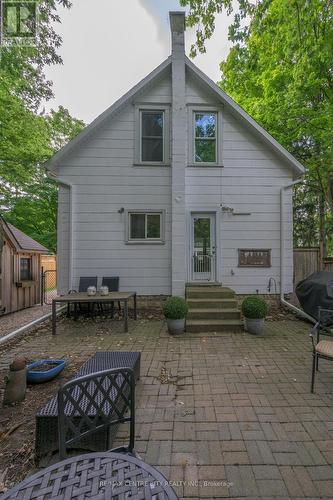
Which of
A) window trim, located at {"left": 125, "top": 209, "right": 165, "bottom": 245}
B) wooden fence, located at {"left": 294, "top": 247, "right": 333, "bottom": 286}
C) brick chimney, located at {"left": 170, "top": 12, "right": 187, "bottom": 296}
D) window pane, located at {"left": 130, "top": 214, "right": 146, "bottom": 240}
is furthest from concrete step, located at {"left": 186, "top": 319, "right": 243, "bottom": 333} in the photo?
wooden fence, located at {"left": 294, "top": 247, "right": 333, "bottom": 286}

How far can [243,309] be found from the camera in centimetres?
591

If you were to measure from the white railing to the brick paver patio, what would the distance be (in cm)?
261

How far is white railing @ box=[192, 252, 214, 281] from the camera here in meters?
7.73

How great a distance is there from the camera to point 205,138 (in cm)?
781

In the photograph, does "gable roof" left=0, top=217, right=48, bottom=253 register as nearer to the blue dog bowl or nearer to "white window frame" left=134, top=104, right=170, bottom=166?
"white window frame" left=134, top=104, right=170, bottom=166

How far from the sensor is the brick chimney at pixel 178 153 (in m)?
7.27

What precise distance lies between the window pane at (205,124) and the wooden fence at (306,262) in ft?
Result: 15.0

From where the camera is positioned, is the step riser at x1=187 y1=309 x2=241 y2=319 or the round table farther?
the step riser at x1=187 y1=309 x2=241 y2=319

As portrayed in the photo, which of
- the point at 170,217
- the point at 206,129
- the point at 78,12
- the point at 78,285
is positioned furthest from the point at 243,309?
the point at 78,12

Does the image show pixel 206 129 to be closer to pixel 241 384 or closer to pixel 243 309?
pixel 243 309

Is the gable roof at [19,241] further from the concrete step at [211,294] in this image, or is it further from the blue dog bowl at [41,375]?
the blue dog bowl at [41,375]

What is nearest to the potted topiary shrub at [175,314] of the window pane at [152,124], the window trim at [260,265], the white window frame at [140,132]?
the window trim at [260,265]

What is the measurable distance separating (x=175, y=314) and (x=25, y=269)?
844cm

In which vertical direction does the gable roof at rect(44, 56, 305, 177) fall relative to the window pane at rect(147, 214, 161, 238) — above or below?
above
